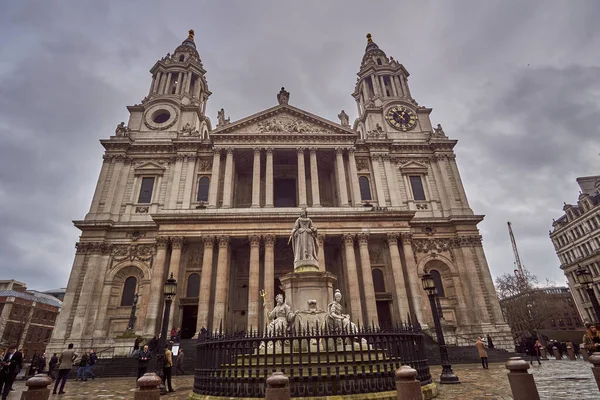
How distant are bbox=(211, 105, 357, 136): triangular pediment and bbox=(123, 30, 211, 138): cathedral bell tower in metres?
4.71

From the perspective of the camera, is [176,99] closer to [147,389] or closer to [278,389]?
[147,389]

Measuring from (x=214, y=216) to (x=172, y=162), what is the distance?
9.56 m

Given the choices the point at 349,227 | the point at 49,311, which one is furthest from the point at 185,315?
the point at 49,311

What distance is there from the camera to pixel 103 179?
97.7ft

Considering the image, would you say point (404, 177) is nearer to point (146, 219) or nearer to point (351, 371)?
point (146, 219)

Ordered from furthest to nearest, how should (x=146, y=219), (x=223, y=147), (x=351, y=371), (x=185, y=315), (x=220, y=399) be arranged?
(x=223, y=147) < (x=146, y=219) < (x=185, y=315) < (x=351, y=371) < (x=220, y=399)

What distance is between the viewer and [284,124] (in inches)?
1261

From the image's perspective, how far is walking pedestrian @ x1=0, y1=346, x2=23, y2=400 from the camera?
975cm

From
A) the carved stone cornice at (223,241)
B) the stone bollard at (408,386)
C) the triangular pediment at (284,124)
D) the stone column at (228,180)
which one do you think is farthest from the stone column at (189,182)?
the stone bollard at (408,386)

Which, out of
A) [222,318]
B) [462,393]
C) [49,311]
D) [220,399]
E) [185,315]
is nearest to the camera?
[220,399]

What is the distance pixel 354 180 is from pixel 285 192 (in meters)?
7.53

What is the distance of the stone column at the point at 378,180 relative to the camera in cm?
2975

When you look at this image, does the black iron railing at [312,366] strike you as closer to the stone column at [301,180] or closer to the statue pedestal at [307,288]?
the statue pedestal at [307,288]

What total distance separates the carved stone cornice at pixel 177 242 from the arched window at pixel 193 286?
113 inches
